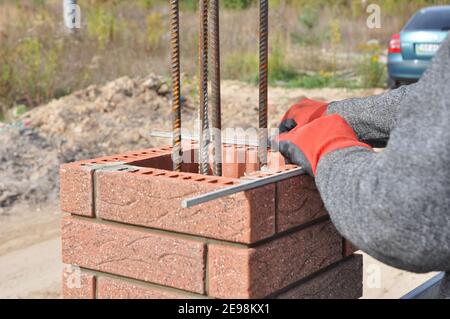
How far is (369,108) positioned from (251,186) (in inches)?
21.4

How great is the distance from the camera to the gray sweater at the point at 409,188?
125 cm

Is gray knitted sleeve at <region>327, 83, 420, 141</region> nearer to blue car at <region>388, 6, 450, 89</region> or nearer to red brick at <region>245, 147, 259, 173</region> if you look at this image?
red brick at <region>245, 147, 259, 173</region>

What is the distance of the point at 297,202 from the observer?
1.77 meters

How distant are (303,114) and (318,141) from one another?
443 mm

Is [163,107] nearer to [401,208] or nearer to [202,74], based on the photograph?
[202,74]

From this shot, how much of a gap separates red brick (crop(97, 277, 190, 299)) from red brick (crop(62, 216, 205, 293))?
2cm

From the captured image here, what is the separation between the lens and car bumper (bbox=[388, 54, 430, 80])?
10.4m

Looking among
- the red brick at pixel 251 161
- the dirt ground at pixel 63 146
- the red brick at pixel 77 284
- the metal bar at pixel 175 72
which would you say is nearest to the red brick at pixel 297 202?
the red brick at pixel 251 161

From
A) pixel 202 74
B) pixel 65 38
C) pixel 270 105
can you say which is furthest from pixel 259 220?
pixel 65 38

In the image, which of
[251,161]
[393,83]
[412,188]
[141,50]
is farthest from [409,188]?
[141,50]

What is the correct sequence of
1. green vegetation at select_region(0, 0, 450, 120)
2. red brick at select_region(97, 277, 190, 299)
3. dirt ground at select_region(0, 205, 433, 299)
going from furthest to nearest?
green vegetation at select_region(0, 0, 450, 120)
dirt ground at select_region(0, 205, 433, 299)
red brick at select_region(97, 277, 190, 299)

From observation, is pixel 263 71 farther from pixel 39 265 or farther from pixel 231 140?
pixel 39 265

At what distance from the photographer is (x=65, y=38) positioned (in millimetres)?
11820

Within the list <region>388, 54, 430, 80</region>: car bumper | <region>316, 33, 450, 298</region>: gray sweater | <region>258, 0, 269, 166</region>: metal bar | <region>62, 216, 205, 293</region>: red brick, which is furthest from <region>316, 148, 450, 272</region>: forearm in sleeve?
<region>388, 54, 430, 80</region>: car bumper
